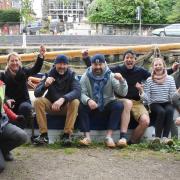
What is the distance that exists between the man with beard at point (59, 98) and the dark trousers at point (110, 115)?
19cm

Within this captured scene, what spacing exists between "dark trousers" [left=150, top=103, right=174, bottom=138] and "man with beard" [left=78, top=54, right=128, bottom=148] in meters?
0.53

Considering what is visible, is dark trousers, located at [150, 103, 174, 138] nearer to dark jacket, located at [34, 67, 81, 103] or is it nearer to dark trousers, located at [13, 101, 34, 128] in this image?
dark jacket, located at [34, 67, 81, 103]

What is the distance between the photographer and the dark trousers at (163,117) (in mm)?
6857

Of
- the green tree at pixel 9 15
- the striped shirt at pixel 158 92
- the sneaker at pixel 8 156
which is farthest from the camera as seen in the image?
the green tree at pixel 9 15

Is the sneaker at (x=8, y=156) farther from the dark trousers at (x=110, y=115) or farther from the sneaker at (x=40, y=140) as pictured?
the dark trousers at (x=110, y=115)

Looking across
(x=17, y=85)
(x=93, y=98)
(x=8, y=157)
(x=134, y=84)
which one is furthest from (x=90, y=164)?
(x=134, y=84)

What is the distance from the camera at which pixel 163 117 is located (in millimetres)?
6871

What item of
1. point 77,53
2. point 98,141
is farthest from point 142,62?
point 98,141

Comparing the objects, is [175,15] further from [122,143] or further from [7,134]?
[7,134]

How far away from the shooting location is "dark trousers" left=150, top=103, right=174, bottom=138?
686 cm

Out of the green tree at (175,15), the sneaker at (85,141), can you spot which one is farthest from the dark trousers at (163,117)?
the green tree at (175,15)

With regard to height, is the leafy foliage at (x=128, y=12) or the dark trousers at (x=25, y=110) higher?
the leafy foliage at (x=128, y=12)

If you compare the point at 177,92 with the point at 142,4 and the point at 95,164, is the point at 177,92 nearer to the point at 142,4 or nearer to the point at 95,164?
the point at 95,164

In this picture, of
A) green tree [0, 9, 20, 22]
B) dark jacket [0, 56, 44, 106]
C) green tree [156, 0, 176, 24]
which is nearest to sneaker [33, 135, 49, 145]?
dark jacket [0, 56, 44, 106]
